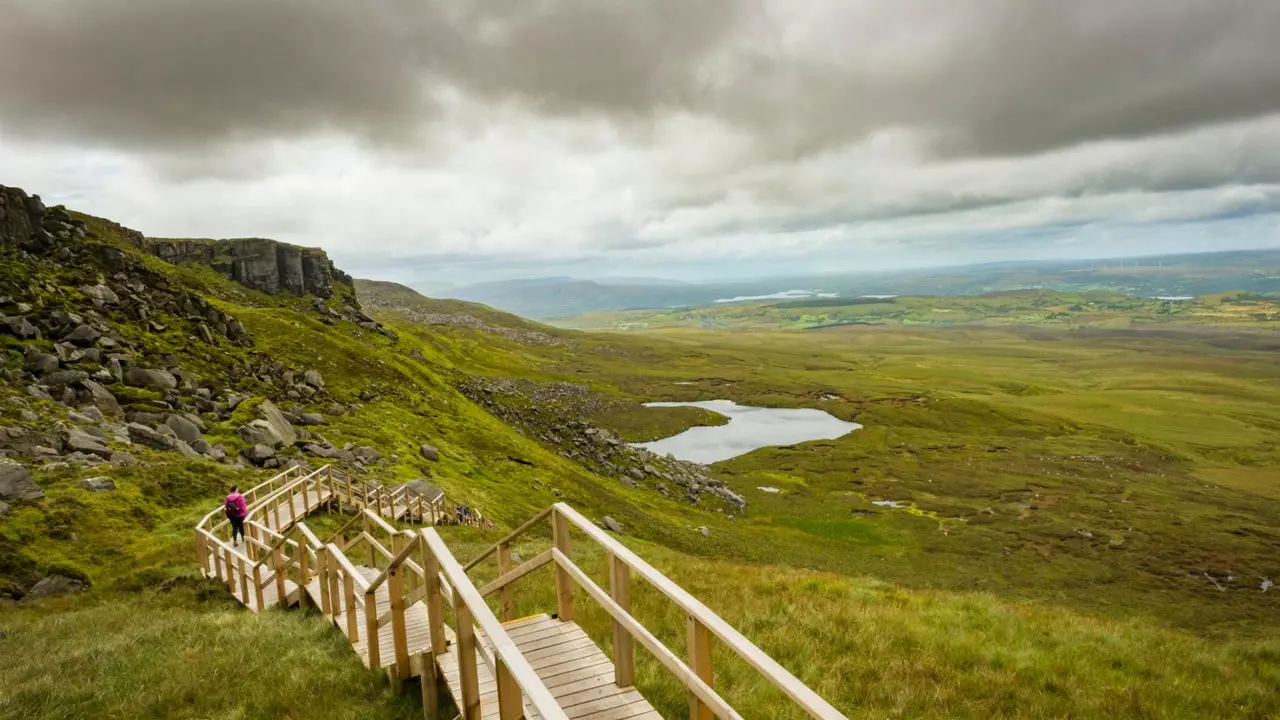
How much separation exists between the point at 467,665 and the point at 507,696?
3.28 feet

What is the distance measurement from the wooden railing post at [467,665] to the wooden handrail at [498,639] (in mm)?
33

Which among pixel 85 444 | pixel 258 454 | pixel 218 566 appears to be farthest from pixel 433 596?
pixel 258 454

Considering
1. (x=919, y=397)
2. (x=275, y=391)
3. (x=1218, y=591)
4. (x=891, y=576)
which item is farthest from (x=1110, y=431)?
(x=275, y=391)

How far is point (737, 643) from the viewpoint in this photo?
15.1 feet

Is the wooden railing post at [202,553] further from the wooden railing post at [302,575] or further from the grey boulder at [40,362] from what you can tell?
the grey boulder at [40,362]

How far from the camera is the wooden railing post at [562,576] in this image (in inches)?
307

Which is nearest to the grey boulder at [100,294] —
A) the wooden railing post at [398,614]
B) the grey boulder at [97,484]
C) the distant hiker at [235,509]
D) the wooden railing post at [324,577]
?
the grey boulder at [97,484]

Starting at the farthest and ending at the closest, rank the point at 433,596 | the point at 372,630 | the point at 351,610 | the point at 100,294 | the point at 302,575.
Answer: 1. the point at 100,294
2. the point at 302,575
3. the point at 351,610
4. the point at 372,630
5. the point at 433,596

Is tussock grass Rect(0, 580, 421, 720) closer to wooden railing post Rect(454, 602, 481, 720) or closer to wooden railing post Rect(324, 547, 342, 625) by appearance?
wooden railing post Rect(324, 547, 342, 625)

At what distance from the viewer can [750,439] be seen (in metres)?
106

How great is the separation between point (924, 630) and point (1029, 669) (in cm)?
179

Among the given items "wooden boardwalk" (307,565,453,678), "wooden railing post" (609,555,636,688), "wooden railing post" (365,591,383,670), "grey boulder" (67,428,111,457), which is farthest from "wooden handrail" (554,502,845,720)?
"grey boulder" (67,428,111,457)

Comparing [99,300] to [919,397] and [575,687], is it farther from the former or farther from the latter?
[919,397]

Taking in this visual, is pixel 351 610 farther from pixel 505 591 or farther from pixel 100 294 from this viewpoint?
pixel 100 294
